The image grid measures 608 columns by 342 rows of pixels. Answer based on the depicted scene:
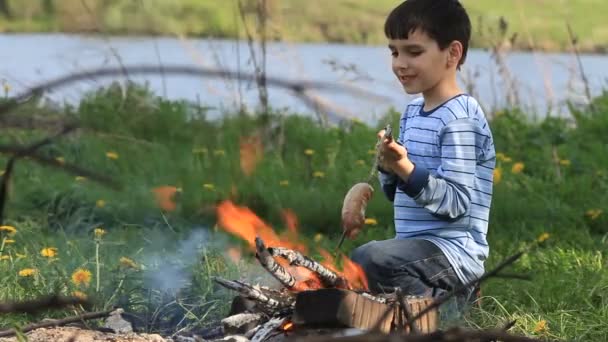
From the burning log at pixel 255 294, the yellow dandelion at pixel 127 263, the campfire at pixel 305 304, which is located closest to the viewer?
the campfire at pixel 305 304

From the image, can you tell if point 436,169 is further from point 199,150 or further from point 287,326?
point 199,150

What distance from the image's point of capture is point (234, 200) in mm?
6160

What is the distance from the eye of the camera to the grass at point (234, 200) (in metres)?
3.78

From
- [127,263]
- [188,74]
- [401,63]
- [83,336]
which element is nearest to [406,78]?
[401,63]

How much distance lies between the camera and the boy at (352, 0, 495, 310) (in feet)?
12.0

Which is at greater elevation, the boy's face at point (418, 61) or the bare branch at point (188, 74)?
the bare branch at point (188, 74)

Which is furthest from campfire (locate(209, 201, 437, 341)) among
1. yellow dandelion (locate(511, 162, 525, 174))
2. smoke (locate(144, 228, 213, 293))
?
yellow dandelion (locate(511, 162, 525, 174))

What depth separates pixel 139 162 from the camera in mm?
6777

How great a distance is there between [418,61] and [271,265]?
931mm

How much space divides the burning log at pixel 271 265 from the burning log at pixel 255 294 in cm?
7

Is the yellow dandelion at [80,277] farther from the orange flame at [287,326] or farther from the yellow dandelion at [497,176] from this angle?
the yellow dandelion at [497,176]

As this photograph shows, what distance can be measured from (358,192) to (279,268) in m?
0.35

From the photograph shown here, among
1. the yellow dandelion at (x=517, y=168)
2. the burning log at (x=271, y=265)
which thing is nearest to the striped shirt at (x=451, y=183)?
the burning log at (x=271, y=265)

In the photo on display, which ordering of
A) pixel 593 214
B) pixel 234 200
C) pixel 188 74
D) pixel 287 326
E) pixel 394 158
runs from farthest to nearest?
pixel 234 200 < pixel 593 214 < pixel 394 158 < pixel 287 326 < pixel 188 74
